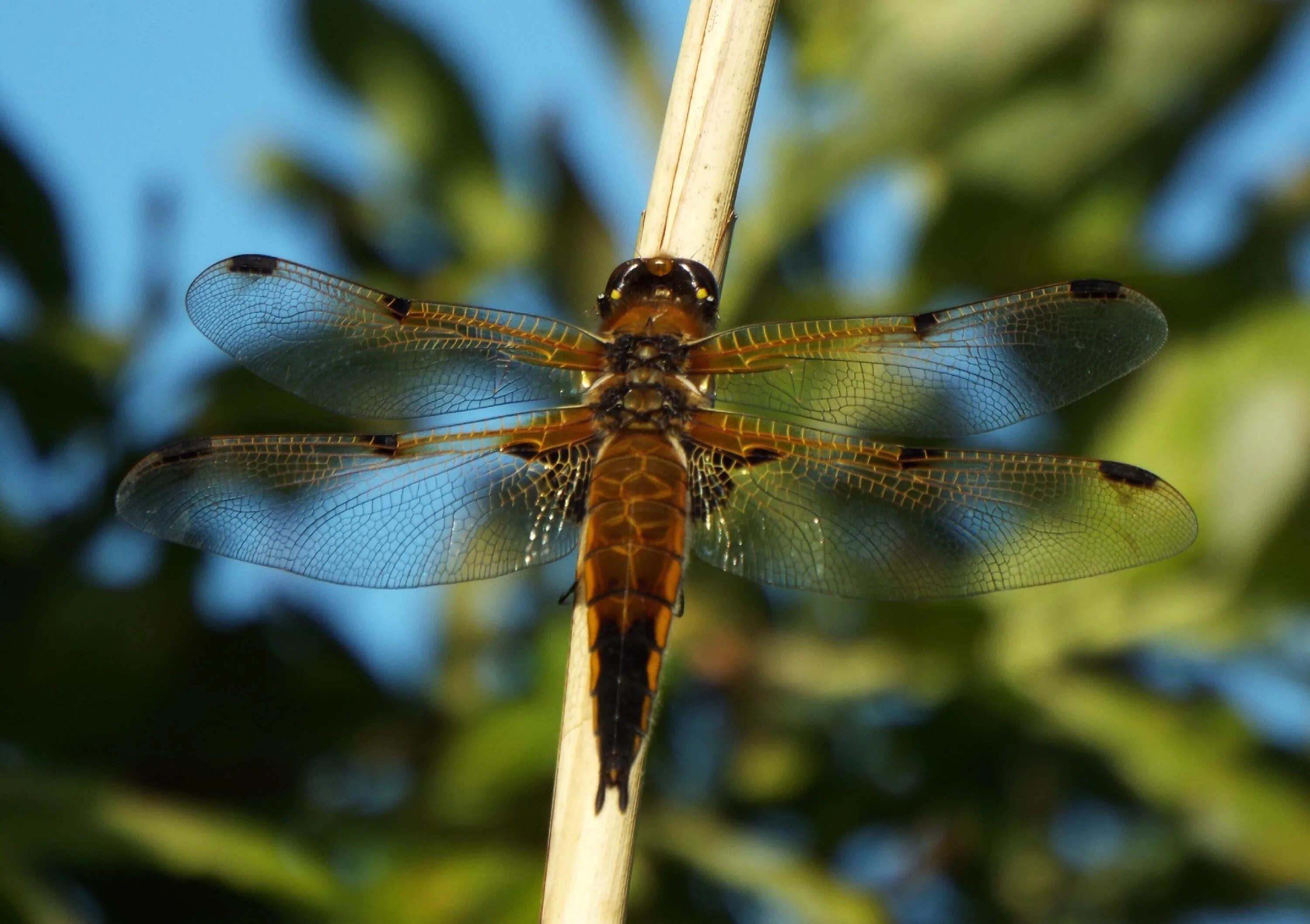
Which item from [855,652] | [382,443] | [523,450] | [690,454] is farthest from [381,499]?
[855,652]

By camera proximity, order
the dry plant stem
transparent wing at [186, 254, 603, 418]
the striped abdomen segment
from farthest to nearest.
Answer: transparent wing at [186, 254, 603, 418] → the dry plant stem → the striped abdomen segment

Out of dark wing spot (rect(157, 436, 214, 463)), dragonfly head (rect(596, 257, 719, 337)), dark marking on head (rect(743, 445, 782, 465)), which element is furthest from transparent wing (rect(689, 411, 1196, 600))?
dark wing spot (rect(157, 436, 214, 463))

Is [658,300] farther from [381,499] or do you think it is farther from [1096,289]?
[1096,289]

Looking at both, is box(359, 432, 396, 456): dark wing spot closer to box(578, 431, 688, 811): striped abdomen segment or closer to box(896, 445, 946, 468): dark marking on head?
box(578, 431, 688, 811): striped abdomen segment

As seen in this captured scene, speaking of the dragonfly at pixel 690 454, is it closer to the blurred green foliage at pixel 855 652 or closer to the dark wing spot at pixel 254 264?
the dark wing spot at pixel 254 264

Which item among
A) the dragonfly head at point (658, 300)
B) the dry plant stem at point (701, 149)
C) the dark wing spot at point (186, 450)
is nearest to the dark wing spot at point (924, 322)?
the dragonfly head at point (658, 300)

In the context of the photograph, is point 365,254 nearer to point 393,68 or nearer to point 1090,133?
point 393,68

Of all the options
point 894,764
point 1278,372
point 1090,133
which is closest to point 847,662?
point 894,764

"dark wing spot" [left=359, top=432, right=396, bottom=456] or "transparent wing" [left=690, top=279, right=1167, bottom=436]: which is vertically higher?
"transparent wing" [left=690, top=279, right=1167, bottom=436]
